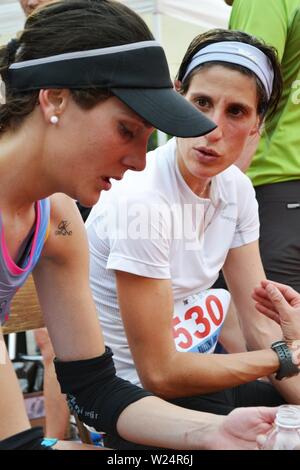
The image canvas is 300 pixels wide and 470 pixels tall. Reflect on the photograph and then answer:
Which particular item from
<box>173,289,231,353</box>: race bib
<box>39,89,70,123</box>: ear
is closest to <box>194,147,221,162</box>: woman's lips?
<box>173,289,231,353</box>: race bib

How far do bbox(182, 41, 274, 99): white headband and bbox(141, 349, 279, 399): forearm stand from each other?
0.85 m

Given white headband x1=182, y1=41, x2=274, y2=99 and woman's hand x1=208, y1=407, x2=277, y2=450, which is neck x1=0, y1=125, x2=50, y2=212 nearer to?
woman's hand x1=208, y1=407, x2=277, y2=450

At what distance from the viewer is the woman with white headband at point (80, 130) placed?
1538 mm

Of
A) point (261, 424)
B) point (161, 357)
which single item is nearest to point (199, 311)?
point (161, 357)

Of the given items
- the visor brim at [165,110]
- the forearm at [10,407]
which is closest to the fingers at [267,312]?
the visor brim at [165,110]

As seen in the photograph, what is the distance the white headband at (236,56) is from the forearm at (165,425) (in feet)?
3.41

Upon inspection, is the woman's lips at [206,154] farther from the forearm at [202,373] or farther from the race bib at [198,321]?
the forearm at [202,373]


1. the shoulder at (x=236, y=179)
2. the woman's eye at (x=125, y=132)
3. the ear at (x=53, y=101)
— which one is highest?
the ear at (x=53, y=101)

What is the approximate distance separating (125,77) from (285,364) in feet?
3.43

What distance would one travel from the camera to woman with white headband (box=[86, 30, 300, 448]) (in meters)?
2.04

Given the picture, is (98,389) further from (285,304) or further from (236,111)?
(236,111)

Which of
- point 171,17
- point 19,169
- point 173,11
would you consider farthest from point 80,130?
point 171,17

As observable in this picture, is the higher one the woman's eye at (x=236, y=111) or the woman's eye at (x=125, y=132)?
the woman's eye at (x=125, y=132)

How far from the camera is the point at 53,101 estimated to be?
156 cm
